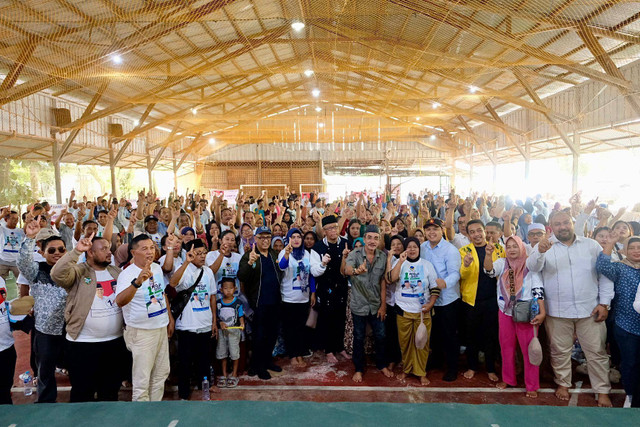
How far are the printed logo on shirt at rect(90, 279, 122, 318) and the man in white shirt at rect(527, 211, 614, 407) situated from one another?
3.64 meters

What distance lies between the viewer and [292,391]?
3963 mm

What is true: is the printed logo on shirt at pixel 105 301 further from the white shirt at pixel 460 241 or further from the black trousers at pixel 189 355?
the white shirt at pixel 460 241

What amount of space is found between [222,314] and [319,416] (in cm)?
288

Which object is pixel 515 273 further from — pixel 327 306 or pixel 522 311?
pixel 327 306

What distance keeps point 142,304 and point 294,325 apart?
6.33ft

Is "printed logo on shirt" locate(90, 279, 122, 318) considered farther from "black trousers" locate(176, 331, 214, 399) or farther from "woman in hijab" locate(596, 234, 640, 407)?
"woman in hijab" locate(596, 234, 640, 407)

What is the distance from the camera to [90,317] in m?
3.03

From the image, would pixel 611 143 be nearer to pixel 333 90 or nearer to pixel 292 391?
pixel 333 90

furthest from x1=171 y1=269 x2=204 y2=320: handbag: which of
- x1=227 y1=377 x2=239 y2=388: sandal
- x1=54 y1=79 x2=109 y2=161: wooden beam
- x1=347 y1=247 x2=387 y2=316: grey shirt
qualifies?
x1=54 y1=79 x2=109 y2=161: wooden beam

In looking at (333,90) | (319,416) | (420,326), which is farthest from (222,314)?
(333,90)

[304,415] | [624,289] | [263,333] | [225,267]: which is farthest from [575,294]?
[225,267]

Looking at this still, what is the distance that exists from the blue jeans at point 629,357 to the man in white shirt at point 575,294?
0.76 feet

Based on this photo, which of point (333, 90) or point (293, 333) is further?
point (333, 90)

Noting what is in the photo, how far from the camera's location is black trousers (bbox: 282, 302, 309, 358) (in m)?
4.47
